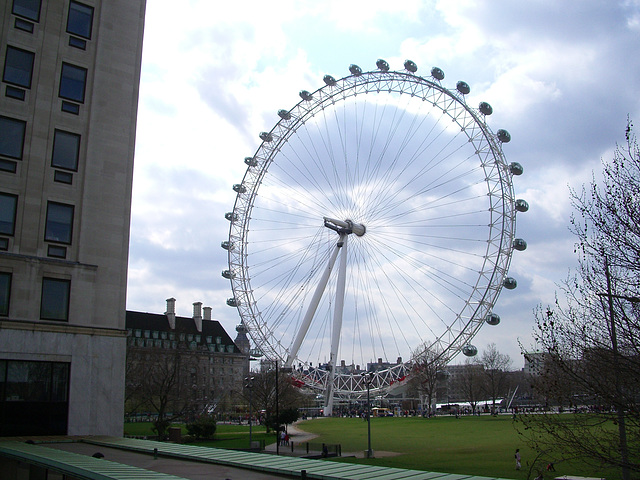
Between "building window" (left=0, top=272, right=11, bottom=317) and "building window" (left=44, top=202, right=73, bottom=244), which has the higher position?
"building window" (left=44, top=202, right=73, bottom=244)

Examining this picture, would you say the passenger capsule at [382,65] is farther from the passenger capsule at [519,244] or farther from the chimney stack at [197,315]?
the chimney stack at [197,315]

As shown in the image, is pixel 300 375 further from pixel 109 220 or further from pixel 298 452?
pixel 109 220

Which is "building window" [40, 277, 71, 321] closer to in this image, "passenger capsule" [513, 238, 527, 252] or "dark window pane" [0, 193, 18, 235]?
"dark window pane" [0, 193, 18, 235]

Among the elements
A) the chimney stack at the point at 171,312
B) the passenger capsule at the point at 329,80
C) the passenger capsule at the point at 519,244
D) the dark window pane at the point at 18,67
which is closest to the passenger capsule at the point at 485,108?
the passenger capsule at the point at 519,244

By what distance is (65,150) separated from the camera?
27.3 meters

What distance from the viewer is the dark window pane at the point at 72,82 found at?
27.8 m

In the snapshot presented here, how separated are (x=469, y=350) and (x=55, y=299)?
134 ft

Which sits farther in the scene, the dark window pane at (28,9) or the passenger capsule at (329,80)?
the passenger capsule at (329,80)

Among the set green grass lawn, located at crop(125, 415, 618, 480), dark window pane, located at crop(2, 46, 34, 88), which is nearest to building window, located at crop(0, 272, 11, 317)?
dark window pane, located at crop(2, 46, 34, 88)

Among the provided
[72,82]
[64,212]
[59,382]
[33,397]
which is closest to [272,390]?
[59,382]

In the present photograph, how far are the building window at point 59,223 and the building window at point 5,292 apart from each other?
242 cm

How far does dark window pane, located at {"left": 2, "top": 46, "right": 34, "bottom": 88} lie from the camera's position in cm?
2639

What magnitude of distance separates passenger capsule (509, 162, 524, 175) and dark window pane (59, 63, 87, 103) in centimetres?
4041

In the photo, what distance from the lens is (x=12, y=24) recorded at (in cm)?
2675
